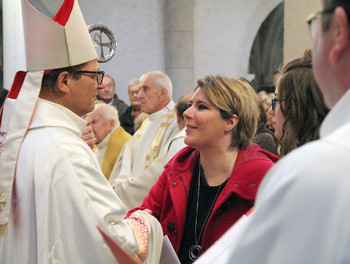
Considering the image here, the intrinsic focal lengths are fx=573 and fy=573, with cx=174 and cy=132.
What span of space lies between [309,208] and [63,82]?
5.84 ft

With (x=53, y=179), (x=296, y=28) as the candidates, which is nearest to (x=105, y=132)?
(x=296, y=28)

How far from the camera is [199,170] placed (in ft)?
9.68

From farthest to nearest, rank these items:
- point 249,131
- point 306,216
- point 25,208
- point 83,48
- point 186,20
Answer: point 186,20, point 249,131, point 83,48, point 25,208, point 306,216

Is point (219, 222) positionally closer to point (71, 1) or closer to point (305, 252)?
point (71, 1)

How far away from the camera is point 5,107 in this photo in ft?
7.98

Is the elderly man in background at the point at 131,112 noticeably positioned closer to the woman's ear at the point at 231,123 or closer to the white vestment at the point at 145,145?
the white vestment at the point at 145,145

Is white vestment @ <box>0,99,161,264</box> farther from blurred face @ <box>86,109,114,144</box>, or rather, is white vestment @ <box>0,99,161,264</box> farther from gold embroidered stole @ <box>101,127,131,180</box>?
blurred face @ <box>86,109,114,144</box>

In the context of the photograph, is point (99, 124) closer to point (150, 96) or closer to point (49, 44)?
point (150, 96)

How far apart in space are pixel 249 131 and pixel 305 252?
207 cm

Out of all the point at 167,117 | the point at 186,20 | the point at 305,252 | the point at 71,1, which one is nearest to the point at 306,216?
the point at 305,252

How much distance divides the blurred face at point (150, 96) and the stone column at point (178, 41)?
4.59 m

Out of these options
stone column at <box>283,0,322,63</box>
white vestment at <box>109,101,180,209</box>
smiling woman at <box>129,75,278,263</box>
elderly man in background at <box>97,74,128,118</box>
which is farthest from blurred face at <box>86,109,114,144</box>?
smiling woman at <box>129,75,278,263</box>

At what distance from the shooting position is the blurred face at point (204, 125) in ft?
9.64

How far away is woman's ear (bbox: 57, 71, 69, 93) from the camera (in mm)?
2504
